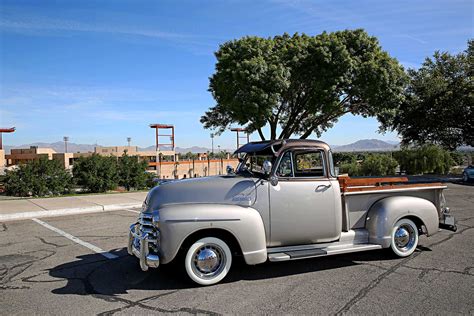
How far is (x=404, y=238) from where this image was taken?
6.21m

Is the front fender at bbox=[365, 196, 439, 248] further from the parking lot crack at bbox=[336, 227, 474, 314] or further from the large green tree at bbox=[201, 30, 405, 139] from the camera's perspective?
the large green tree at bbox=[201, 30, 405, 139]

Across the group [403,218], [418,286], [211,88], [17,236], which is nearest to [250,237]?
[418,286]

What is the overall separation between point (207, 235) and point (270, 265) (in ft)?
4.61

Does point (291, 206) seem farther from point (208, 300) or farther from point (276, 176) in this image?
point (208, 300)

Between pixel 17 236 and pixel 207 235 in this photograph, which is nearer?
pixel 207 235

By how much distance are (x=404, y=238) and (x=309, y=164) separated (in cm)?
201

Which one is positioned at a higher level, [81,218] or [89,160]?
[89,160]

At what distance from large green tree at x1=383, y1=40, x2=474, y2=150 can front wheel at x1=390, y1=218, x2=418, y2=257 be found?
1916 centimetres

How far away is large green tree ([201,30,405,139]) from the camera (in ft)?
67.8

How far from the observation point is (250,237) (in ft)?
16.7

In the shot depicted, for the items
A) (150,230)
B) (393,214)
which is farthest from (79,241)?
(393,214)

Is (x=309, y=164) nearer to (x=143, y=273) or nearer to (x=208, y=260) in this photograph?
(x=208, y=260)

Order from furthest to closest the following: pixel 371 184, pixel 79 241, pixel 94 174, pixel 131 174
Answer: pixel 131 174, pixel 94 174, pixel 79 241, pixel 371 184

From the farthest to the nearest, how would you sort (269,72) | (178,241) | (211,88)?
(211,88) → (269,72) → (178,241)
